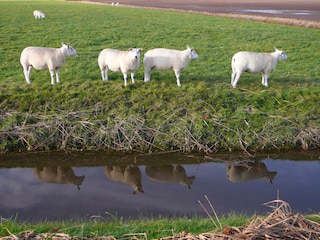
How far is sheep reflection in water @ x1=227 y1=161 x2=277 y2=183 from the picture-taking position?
9828mm

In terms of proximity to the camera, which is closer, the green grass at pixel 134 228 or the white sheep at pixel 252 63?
the green grass at pixel 134 228

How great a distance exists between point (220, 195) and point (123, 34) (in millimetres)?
14991

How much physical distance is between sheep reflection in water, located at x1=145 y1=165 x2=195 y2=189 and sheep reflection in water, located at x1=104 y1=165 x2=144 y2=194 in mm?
265

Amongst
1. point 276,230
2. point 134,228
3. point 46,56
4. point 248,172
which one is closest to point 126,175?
point 248,172

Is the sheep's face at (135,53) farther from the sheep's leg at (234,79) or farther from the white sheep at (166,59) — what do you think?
the sheep's leg at (234,79)

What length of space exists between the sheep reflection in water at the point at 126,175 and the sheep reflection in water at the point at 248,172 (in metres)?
1.87

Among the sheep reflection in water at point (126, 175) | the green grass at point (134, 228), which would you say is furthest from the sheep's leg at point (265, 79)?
the green grass at point (134, 228)

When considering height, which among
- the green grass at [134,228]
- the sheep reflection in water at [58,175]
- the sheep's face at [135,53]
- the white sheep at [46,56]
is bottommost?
the sheep reflection in water at [58,175]

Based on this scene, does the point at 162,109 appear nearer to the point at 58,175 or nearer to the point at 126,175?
the point at 126,175

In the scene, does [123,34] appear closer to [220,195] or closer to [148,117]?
[148,117]

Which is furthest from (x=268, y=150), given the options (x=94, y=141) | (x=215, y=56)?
(x=215, y=56)

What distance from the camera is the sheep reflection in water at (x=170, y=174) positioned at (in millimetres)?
9773

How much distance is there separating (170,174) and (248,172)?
5.35 feet

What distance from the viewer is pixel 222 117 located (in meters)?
12.0
